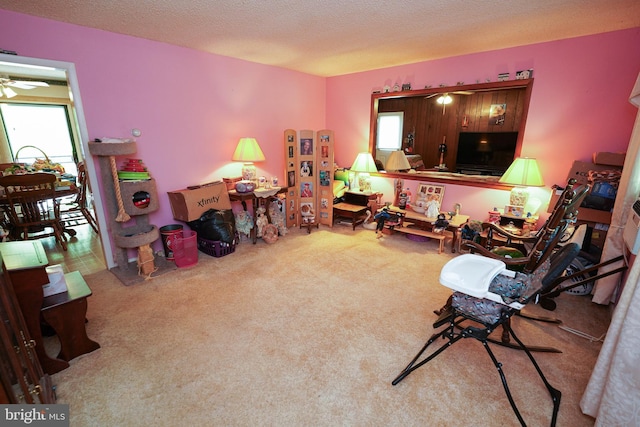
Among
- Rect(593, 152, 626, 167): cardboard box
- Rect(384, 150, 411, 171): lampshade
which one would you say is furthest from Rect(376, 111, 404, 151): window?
Rect(593, 152, 626, 167): cardboard box

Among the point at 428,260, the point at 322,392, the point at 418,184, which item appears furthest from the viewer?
the point at 418,184

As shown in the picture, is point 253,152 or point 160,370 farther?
point 253,152

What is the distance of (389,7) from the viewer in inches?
88.7

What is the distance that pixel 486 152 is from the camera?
418 cm

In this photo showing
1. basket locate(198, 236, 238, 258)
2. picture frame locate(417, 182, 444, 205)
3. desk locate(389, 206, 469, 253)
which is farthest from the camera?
picture frame locate(417, 182, 444, 205)

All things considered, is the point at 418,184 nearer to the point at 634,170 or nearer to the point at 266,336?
the point at 634,170

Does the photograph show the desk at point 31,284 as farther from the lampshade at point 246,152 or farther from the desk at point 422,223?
the desk at point 422,223

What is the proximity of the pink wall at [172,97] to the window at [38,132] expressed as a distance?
3899 millimetres

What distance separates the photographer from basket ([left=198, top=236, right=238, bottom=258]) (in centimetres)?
339

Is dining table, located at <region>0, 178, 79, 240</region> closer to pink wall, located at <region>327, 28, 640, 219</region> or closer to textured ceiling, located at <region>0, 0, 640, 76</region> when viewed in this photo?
textured ceiling, located at <region>0, 0, 640, 76</region>

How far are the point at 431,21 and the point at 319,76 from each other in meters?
2.62

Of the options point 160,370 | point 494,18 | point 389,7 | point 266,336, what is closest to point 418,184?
point 494,18

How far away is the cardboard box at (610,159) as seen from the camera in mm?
2609
